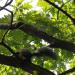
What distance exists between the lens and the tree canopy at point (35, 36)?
441 centimetres

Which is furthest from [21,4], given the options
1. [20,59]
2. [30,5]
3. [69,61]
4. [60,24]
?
[69,61]

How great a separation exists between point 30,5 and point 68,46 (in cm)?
166

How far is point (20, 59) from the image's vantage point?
4.42 meters

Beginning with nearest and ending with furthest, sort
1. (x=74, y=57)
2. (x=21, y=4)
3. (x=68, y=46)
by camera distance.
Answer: (x=68, y=46) < (x=21, y=4) < (x=74, y=57)

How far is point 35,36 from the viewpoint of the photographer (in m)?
4.68

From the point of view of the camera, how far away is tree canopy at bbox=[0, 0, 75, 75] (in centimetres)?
441

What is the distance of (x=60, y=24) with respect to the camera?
18.8 ft

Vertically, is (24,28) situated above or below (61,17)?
above

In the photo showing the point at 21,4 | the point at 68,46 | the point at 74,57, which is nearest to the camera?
the point at 68,46

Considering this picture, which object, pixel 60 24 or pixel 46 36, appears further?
pixel 60 24

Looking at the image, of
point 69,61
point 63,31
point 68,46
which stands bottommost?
point 69,61

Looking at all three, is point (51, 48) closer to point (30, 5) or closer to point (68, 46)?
point (68, 46)

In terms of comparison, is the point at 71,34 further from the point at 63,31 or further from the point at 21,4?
the point at 21,4

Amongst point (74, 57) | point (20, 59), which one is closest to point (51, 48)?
point (20, 59)
